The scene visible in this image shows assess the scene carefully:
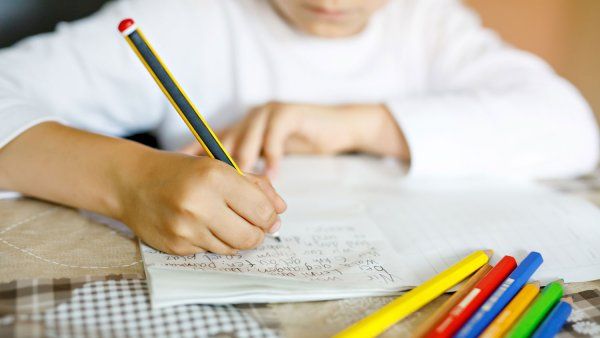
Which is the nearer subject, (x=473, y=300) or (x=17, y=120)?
(x=473, y=300)

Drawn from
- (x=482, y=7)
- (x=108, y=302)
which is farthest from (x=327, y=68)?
(x=482, y=7)

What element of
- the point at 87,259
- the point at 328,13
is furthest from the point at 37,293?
the point at 328,13

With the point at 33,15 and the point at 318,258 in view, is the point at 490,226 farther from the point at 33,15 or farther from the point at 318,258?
the point at 33,15

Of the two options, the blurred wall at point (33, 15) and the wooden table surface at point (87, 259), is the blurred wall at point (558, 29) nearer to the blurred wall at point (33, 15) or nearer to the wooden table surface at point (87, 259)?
the blurred wall at point (33, 15)

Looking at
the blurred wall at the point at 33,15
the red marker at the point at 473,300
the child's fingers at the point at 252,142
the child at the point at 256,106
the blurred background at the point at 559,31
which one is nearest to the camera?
the red marker at the point at 473,300

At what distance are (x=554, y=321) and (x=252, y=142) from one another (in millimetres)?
347

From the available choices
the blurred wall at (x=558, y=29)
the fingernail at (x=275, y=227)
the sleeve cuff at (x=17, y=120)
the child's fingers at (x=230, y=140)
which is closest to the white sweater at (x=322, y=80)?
the sleeve cuff at (x=17, y=120)

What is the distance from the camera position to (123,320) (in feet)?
1.11

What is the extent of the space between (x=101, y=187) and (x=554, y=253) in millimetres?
349

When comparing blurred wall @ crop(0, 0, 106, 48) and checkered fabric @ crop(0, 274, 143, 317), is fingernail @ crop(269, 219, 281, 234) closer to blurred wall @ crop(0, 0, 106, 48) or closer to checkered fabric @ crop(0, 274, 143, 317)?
checkered fabric @ crop(0, 274, 143, 317)

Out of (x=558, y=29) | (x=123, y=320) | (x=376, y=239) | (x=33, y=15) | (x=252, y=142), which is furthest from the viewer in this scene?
(x=558, y=29)

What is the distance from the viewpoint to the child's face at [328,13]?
65cm

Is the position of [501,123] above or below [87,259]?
below

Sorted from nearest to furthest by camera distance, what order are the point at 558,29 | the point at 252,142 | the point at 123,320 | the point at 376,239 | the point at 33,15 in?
the point at 123,320 < the point at 376,239 < the point at 252,142 < the point at 33,15 < the point at 558,29
